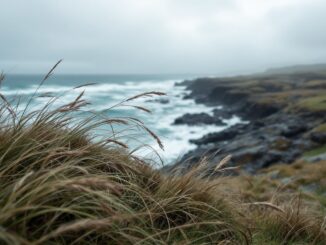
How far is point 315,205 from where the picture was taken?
22.8ft

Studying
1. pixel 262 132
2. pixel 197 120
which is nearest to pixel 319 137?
pixel 262 132

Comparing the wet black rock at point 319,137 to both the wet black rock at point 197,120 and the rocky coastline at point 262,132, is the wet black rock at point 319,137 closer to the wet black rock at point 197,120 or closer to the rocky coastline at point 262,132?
the rocky coastline at point 262,132

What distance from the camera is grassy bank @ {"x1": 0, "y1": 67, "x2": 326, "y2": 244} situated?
246cm

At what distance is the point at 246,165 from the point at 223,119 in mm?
34316

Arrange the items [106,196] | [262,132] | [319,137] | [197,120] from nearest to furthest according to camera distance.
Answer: [106,196], [319,137], [262,132], [197,120]

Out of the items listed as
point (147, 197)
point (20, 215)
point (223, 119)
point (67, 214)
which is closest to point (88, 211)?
point (67, 214)

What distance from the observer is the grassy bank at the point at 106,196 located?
246cm

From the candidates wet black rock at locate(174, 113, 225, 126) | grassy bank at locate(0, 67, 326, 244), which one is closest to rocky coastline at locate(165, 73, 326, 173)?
wet black rock at locate(174, 113, 225, 126)

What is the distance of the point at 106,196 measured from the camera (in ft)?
7.59

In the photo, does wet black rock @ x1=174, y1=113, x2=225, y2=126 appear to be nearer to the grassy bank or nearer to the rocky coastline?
the rocky coastline


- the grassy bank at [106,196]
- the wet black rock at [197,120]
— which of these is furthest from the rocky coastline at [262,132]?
the grassy bank at [106,196]

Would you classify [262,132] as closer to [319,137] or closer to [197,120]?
[319,137]

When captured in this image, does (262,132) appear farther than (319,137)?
Yes

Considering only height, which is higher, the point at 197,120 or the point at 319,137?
the point at 319,137
